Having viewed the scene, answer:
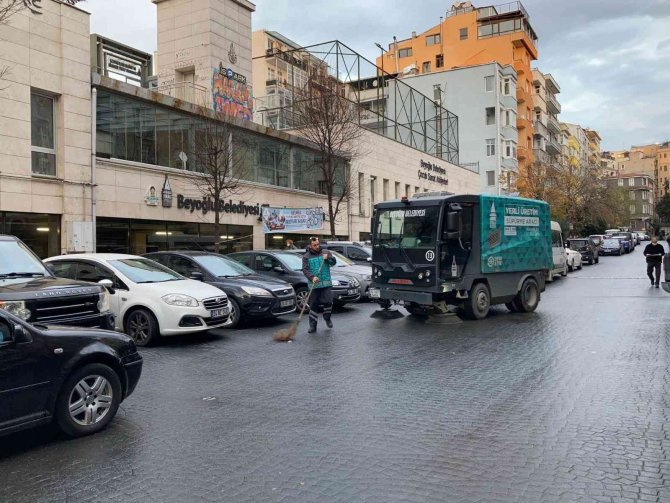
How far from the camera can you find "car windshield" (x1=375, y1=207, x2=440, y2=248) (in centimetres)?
1241

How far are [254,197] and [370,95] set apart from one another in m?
21.8

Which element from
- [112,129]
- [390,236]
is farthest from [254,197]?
[390,236]

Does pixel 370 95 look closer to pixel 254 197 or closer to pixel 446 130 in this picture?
pixel 446 130

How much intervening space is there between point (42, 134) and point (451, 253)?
513 inches

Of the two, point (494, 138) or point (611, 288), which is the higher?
point (494, 138)

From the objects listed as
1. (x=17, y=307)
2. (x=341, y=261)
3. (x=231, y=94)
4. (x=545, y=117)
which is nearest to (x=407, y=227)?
(x=341, y=261)

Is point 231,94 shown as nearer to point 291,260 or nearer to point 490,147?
point 291,260

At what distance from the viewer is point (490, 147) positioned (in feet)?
194

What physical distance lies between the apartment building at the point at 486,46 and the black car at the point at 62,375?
205ft

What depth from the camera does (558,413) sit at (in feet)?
18.6

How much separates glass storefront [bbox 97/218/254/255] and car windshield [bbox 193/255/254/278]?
296 inches

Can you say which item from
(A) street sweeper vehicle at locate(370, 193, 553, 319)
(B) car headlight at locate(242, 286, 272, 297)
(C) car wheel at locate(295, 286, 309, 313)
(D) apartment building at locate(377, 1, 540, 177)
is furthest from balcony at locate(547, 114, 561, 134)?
(B) car headlight at locate(242, 286, 272, 297)

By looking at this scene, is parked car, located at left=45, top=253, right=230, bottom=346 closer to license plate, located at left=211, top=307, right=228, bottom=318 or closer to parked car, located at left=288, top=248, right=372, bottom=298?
license plate, located at left=211, top=307, right=228, bottom=318

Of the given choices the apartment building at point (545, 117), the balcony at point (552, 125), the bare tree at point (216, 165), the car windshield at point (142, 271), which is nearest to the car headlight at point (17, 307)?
the car windshield at point (142, 271)
